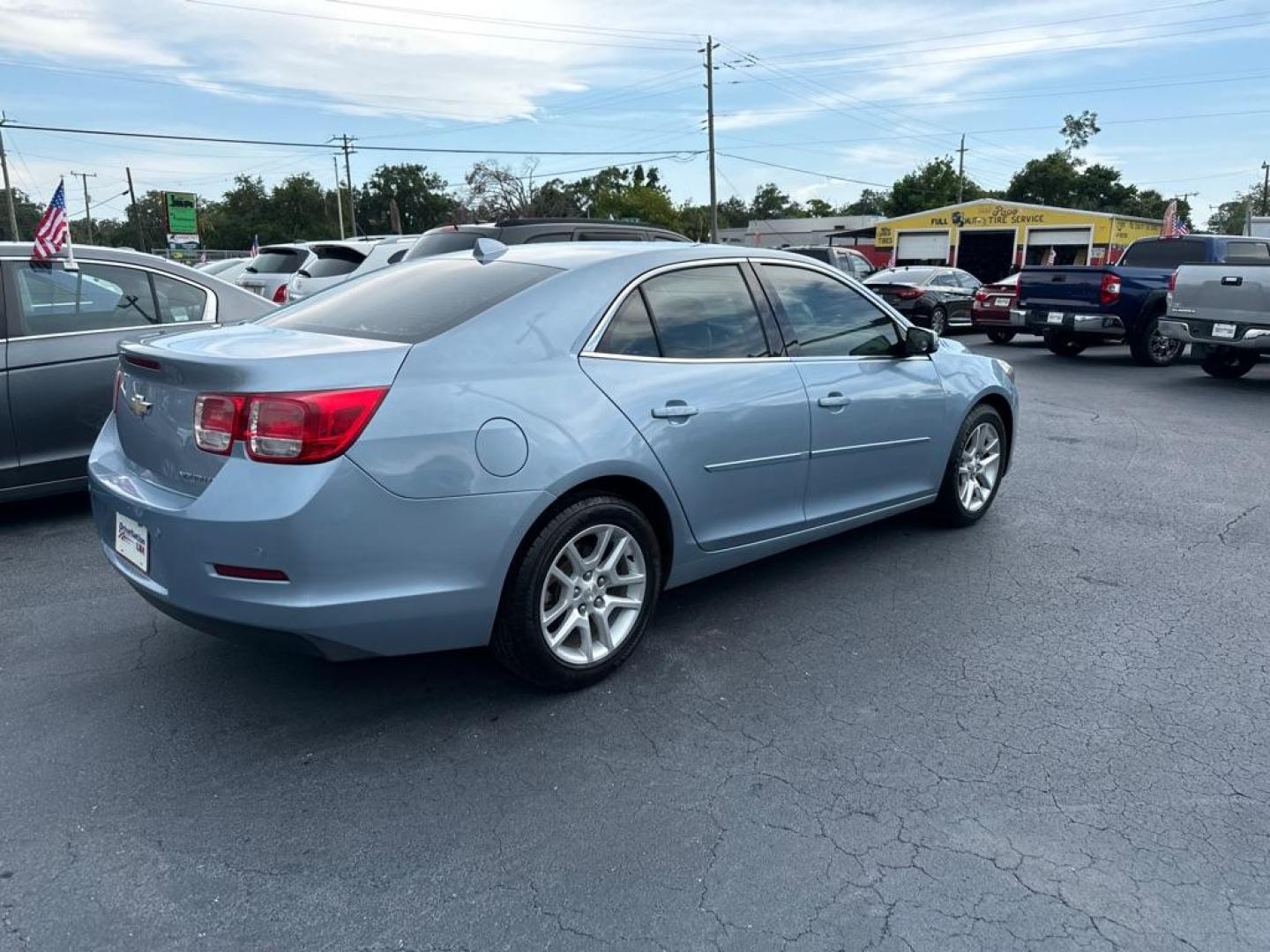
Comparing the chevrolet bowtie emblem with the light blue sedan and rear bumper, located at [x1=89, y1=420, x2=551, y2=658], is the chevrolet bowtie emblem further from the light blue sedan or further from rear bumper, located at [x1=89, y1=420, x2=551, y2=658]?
rear bumper, located at [x1=89, y1=420, x2=551, y2=658]

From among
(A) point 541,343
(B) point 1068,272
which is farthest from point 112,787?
(B) point 1068,272

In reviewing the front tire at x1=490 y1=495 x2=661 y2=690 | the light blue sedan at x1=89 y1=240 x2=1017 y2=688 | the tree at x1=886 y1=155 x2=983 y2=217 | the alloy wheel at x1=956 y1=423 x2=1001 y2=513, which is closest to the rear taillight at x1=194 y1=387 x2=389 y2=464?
the light blue sedan at x1=89 y1=240 x2=1017 y2=688

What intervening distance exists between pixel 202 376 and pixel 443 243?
7.02 metres

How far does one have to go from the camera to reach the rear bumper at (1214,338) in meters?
10.6

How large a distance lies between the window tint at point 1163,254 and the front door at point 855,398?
34.8ft

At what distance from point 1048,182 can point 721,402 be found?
84.7 meters

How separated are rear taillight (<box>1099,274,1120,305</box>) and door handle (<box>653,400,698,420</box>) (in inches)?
451

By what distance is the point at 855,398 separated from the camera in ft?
14.4

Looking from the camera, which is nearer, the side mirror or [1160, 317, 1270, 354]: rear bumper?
the side mirror

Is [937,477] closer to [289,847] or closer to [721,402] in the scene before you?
[721,402]

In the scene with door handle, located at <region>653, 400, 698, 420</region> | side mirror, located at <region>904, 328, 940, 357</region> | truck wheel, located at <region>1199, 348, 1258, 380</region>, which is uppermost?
side mirror, located at <region>904, 328, 940, 357</region>

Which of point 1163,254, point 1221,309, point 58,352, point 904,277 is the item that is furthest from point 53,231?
point 904,277

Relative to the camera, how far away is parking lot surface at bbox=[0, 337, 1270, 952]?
2357 millimetres

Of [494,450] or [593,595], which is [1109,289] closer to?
[593,595]
